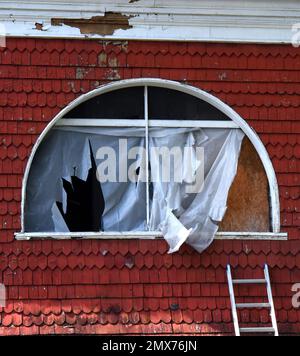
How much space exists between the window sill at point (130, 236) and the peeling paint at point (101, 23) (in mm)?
2333

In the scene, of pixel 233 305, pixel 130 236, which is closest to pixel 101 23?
pixel 130 236

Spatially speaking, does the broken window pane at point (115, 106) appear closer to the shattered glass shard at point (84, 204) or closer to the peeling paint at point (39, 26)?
the shattered glass shard at point (84, 204)

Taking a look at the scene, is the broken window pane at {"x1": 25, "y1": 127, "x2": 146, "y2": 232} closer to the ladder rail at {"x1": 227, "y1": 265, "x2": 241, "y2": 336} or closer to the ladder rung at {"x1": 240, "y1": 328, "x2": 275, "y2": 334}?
the ladder rail at {"x1": 227, "y1": 265, "x2": 241, "y2": 336}

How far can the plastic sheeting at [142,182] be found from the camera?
35.7ft

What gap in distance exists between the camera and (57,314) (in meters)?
10.5

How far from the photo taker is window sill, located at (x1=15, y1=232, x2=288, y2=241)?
1062cm

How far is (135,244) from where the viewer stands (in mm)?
10750

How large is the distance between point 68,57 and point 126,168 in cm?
144

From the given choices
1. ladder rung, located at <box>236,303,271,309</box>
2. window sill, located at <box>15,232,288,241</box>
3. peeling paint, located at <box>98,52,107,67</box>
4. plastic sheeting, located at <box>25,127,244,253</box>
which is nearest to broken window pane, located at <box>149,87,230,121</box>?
plastic sheeting, located at <box>25,127,244,253</box>

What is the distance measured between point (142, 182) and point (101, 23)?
Result: 190 cm

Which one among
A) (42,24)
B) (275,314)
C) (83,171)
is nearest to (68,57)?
(42,24)

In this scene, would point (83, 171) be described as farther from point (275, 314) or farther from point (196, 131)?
point (275, 314)

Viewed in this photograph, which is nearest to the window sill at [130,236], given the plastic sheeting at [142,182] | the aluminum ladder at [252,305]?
the plastic sheeting at [142,182]

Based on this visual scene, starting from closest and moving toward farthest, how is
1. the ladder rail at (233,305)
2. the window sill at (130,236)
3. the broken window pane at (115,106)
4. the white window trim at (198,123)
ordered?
the ladder rail at (233,305) < the window sill at (130,236) < the white window trim at (198,123) < the broken window pane at (115,106)
